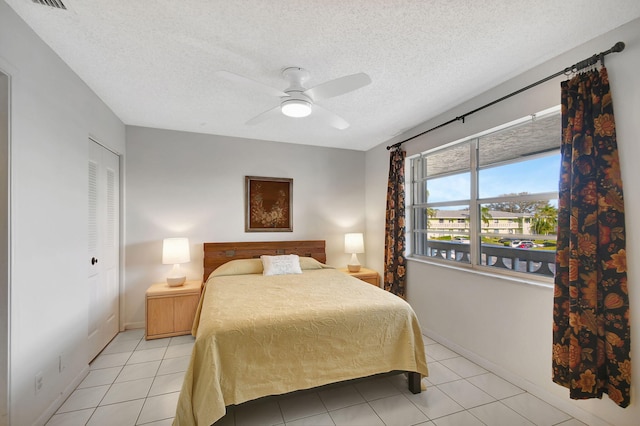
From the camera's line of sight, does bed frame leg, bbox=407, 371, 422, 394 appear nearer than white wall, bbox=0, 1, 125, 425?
No

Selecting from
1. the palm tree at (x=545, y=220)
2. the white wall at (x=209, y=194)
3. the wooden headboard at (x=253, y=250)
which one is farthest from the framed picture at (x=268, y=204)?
the palm tree at (x=545, y=220)

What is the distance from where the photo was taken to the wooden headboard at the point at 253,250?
3.77 m

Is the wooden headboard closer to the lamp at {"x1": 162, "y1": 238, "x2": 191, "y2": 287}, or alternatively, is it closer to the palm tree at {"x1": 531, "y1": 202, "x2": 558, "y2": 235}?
the lamp at {"x1": 162, "y1": 238, "x2": 191, "y2": 287}

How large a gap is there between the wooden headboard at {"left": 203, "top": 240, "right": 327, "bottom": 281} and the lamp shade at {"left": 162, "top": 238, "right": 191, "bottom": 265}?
36cm

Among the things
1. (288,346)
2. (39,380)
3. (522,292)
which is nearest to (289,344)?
(288,346)

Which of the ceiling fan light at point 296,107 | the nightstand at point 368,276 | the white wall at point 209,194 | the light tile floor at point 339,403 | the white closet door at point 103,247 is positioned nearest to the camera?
the light tile floor at point 339,403

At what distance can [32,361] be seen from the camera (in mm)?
1766

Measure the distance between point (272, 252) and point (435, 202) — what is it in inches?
91.1

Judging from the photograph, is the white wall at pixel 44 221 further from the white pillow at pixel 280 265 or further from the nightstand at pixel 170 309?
the white pillow at pixel 280 265

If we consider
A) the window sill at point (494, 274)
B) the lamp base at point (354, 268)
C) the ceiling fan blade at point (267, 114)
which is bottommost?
the lamp base at point (354, 268)

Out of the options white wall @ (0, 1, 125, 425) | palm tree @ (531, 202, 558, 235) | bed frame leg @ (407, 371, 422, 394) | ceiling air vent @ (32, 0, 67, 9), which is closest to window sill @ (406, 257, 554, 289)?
palm tree @ (531, 202, 558, 235)

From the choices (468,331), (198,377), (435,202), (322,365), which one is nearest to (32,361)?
(198,377)

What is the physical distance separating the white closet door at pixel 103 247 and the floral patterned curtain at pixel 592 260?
383 cm

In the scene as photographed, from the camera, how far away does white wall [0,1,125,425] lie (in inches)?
64.8
